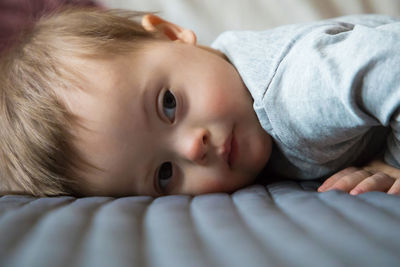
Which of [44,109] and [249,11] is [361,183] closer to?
[44,109]

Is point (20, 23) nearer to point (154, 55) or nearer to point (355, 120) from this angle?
point (154, 55)

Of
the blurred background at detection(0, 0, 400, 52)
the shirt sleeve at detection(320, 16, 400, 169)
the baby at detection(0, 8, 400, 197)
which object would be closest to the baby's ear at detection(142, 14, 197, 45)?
the baby at detection(0, 8, 400, 197)

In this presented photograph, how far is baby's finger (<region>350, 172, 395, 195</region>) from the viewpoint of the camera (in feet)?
1.74

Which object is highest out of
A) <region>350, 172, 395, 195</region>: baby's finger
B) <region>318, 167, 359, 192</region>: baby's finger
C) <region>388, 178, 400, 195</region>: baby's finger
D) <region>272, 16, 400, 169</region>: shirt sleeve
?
<region>272, 16, 400, 169</region>: shirt sleeve

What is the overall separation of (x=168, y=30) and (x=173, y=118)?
1.09ft

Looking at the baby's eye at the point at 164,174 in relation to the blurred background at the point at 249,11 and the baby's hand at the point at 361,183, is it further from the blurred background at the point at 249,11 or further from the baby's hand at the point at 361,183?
the blurred background at the point at 249,11

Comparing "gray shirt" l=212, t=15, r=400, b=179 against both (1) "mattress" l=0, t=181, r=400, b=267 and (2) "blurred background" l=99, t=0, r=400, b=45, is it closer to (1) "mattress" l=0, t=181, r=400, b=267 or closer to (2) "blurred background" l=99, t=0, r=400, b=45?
(1) "mattress" l=0, t=181, r=400, b=267

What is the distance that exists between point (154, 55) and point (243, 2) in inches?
22.0

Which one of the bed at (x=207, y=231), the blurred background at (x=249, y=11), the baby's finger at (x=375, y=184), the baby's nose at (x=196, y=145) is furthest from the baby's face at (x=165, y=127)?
the blurred background at (x=249, y=11)

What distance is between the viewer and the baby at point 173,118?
2.02ft

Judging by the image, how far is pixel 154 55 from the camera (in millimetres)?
744

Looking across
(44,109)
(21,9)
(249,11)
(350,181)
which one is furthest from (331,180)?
(21,9)

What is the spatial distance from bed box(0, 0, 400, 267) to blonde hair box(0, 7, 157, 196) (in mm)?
83

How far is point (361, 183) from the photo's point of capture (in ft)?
1.81
